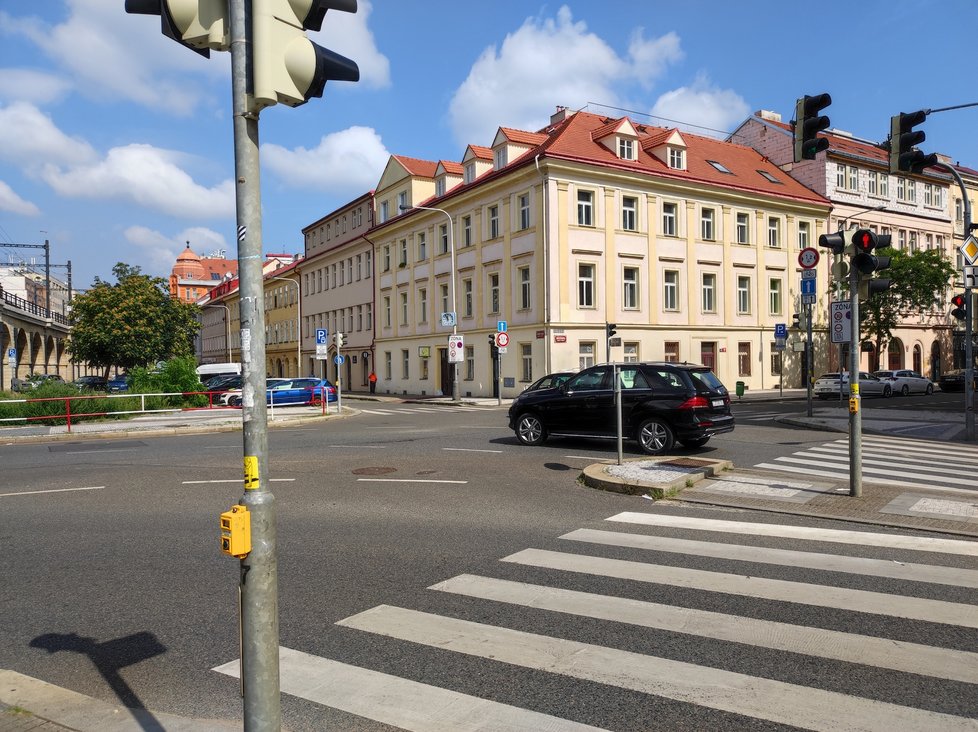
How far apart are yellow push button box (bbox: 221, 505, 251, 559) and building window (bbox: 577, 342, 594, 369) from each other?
109 feet

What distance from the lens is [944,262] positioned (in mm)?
45594

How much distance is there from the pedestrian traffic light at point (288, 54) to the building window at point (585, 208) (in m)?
34.1

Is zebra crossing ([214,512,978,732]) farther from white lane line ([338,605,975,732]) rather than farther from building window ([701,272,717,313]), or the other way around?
building window ([701,272,717,313])

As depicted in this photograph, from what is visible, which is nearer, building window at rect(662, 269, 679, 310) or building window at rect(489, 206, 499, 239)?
building window at rect(489, 206, 499, 239)

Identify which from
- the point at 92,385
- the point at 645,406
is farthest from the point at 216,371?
the point at 645,406

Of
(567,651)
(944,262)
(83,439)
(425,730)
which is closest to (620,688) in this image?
(567,651)

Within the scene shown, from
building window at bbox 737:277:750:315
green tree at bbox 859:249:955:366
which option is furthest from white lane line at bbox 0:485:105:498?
green tree at bbox 859:249:955:366

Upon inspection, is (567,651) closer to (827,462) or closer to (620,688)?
(620,688)

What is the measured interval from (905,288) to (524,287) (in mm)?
24079

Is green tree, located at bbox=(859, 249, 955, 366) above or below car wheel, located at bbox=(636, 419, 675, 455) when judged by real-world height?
above

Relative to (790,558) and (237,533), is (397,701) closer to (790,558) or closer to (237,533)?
(237,533)

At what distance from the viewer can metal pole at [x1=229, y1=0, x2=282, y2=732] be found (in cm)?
289

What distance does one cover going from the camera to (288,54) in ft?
9.62

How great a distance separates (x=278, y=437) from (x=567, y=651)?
51.5 ft
